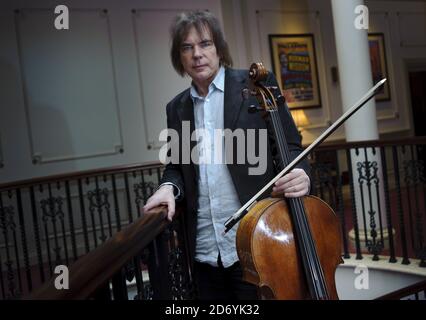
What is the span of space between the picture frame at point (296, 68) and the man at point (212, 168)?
4.84 m

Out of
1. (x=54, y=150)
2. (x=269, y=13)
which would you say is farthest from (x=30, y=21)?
(x=269, y=13)

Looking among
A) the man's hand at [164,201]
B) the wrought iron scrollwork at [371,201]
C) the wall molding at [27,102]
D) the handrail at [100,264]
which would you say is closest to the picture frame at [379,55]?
the wrought iron scrollwork at [371,201]

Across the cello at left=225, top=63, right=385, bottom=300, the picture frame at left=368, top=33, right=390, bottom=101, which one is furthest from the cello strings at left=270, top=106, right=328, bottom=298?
the picture frame at left=368, top=33, right=390, bottom=101

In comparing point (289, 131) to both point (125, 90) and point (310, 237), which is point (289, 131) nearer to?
point (310, 237)

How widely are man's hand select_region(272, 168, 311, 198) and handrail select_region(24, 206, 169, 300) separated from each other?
17.7 inches

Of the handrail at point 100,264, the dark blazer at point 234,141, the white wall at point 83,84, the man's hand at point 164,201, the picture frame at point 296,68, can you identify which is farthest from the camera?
the picture frame at point 296,68

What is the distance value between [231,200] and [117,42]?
13.9 feet

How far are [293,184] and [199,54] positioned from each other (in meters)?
0.53

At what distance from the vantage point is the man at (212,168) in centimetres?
159

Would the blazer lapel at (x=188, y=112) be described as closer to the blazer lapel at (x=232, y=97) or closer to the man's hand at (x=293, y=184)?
the blazer lapel at (x=232, y=97)

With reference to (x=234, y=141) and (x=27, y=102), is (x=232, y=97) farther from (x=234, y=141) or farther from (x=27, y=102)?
(x=27, y=102)

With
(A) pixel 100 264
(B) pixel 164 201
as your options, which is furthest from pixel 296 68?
(A) pixel 100 264

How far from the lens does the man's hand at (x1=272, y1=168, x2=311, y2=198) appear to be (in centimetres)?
149

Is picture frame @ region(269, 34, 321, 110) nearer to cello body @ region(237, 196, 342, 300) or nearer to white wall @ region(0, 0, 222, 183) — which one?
white wall @ region(0, 0, 222, 183)
